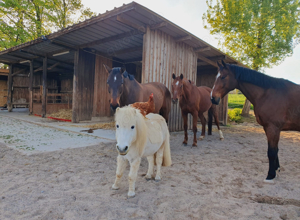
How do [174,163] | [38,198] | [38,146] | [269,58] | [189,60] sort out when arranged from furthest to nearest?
1. [269,58]
2. [189,60]
3. [38,146]
4. [174,163]
5. [38,198]

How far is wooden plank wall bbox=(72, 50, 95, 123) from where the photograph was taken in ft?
29.1

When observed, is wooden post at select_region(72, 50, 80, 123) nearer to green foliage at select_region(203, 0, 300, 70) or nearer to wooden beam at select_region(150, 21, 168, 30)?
wooden beam at select_region(150, 21, 168, 30)

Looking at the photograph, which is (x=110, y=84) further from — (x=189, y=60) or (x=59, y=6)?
(x=59, y=6)

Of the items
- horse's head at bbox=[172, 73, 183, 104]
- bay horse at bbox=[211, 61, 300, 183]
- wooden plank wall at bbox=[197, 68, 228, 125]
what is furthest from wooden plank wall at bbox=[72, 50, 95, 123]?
bay horse at bbox=[211, 61, 300, 183]

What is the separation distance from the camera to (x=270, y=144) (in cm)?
280

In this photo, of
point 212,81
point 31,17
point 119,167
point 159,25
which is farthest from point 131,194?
point 31,17

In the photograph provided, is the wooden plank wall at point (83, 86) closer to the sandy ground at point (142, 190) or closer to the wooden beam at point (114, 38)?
the wooden beam at point (114, 38)

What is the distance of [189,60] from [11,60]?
1210 cm

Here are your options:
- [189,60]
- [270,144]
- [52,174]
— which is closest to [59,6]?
[189,60]

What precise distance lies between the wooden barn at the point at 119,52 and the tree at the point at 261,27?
3.43 m

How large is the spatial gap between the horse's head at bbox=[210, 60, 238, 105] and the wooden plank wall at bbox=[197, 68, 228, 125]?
29.0 feet

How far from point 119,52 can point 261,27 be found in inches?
383

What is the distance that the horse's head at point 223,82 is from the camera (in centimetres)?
322

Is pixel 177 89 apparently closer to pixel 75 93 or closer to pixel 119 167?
pixel 119 167
